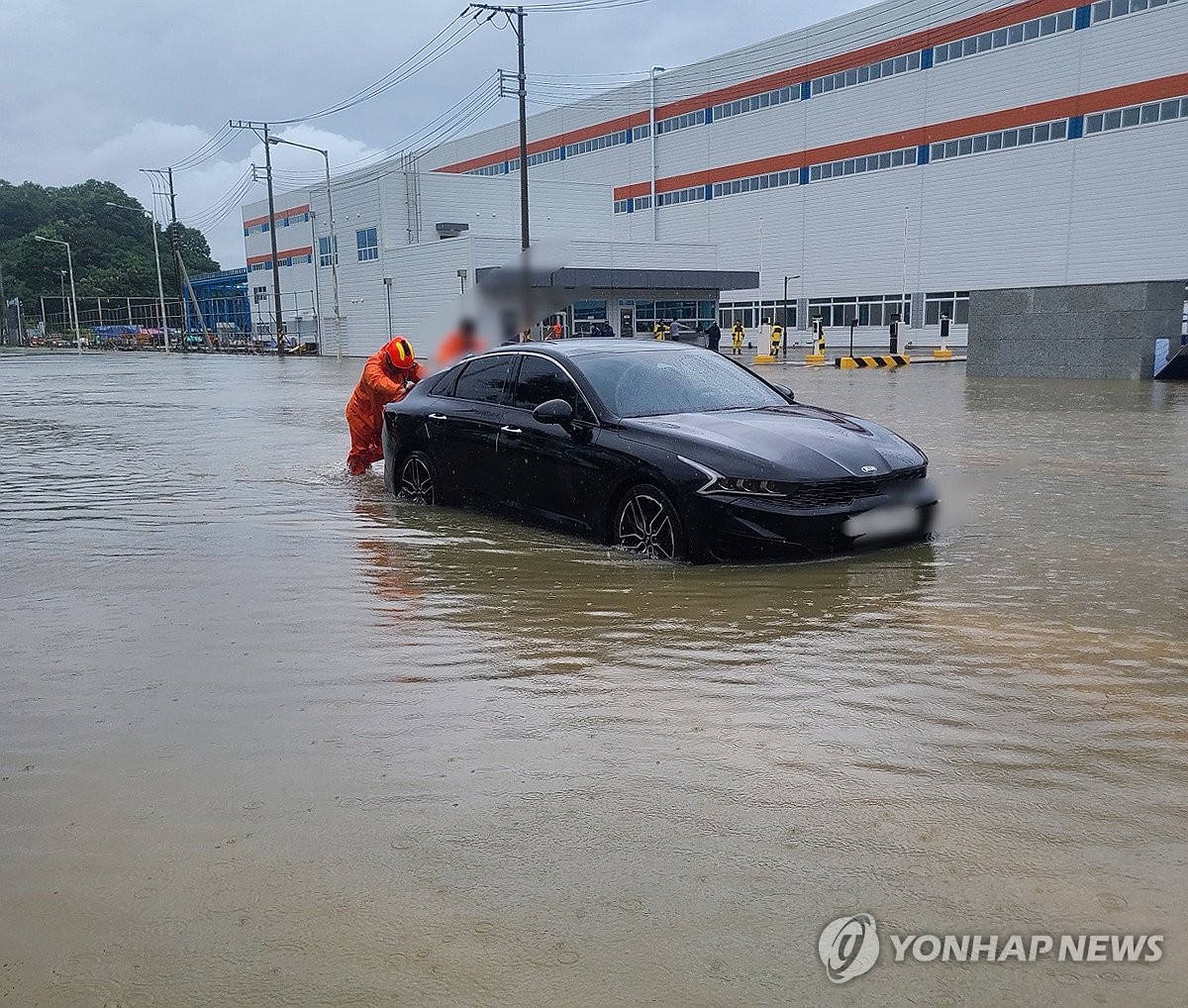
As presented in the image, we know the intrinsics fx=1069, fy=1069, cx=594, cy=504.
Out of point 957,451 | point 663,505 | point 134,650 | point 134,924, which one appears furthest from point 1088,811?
point 957,451

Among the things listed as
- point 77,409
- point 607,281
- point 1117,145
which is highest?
point 1117,145

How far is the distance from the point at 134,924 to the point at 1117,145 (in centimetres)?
4696

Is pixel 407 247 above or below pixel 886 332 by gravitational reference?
above

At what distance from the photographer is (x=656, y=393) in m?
7.20

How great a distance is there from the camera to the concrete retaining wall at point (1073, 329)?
22.2 metres

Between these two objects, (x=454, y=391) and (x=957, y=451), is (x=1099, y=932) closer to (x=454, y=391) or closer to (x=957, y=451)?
(x=454, y=391)

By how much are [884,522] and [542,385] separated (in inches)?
102

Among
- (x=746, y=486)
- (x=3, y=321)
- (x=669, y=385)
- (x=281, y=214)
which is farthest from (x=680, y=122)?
(x=3, y=321)

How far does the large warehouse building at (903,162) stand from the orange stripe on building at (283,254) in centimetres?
671

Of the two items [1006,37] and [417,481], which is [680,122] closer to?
[1006,37]

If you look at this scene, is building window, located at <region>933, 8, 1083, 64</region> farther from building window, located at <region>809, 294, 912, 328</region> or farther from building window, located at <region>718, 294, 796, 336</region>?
building window, located at <region>718, 294, 796, 336</region>

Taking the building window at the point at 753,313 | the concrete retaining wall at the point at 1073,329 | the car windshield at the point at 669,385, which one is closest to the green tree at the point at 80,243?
the building window at the point at 753,313

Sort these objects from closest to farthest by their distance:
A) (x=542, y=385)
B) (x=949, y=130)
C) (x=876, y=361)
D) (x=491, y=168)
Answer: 1. (x=542, y=385)
2. (x=876, y=361)
3. (x=949, y=130)
4. (x=491, y=168)

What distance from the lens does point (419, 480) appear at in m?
8.84
